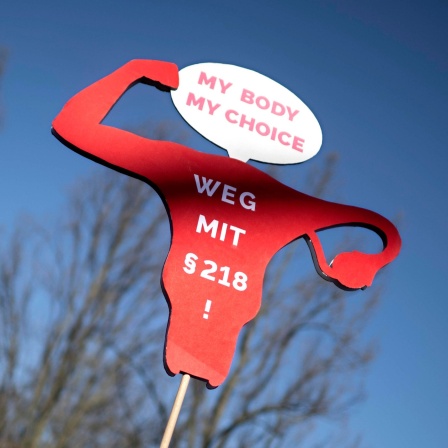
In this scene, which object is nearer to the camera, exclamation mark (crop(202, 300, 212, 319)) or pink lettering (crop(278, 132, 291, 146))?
exclamation mark (crop(202, 300, 212, 319))

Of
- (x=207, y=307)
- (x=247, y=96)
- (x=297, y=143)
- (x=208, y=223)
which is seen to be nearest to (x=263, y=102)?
(x=247, y=96)

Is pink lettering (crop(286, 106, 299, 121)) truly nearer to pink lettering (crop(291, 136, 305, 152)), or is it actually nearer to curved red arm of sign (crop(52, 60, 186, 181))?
pink lettering (crop(291, 136, 305, 152))

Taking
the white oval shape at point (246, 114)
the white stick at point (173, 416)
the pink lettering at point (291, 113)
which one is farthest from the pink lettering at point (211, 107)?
the white stick at point (173, 416)

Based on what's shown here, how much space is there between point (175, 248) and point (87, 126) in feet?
1.43

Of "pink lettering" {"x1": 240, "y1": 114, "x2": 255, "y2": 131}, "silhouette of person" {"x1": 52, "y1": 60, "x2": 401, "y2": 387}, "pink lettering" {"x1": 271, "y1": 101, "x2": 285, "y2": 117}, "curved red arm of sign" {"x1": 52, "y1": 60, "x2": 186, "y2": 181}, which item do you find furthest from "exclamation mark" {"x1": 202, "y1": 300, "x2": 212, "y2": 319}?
"pink lettering" {"x1": 271, "y1": 101, "x2": 285, "y2": 117}

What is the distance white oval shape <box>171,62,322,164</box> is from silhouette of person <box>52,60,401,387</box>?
0.26 feet

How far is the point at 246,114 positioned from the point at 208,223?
17.0 inches

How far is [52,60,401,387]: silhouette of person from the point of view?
7.19 ft

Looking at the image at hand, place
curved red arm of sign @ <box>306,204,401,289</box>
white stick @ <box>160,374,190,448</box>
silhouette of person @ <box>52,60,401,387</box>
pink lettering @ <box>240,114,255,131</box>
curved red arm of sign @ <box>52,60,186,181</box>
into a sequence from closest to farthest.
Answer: white stick @ <box>160,374,190,448</box> < silhouette of person @ <box>52,60,401,387</box> < curved red arm of sign @ <box>52,60,186,181</box> < curved red arm of sign @ <box>306,204,401,289</box> < pink lettering @ <box>240,114,255,131</box>

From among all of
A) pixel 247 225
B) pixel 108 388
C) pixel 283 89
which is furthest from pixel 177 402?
pixel 108 388

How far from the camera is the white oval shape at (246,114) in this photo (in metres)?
2.49

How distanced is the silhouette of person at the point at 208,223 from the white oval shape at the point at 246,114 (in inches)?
3.1

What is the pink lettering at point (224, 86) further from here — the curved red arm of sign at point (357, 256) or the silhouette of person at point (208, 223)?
the curved red arm of sign at point (357, 256)

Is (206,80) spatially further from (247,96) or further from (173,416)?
(173,416)
